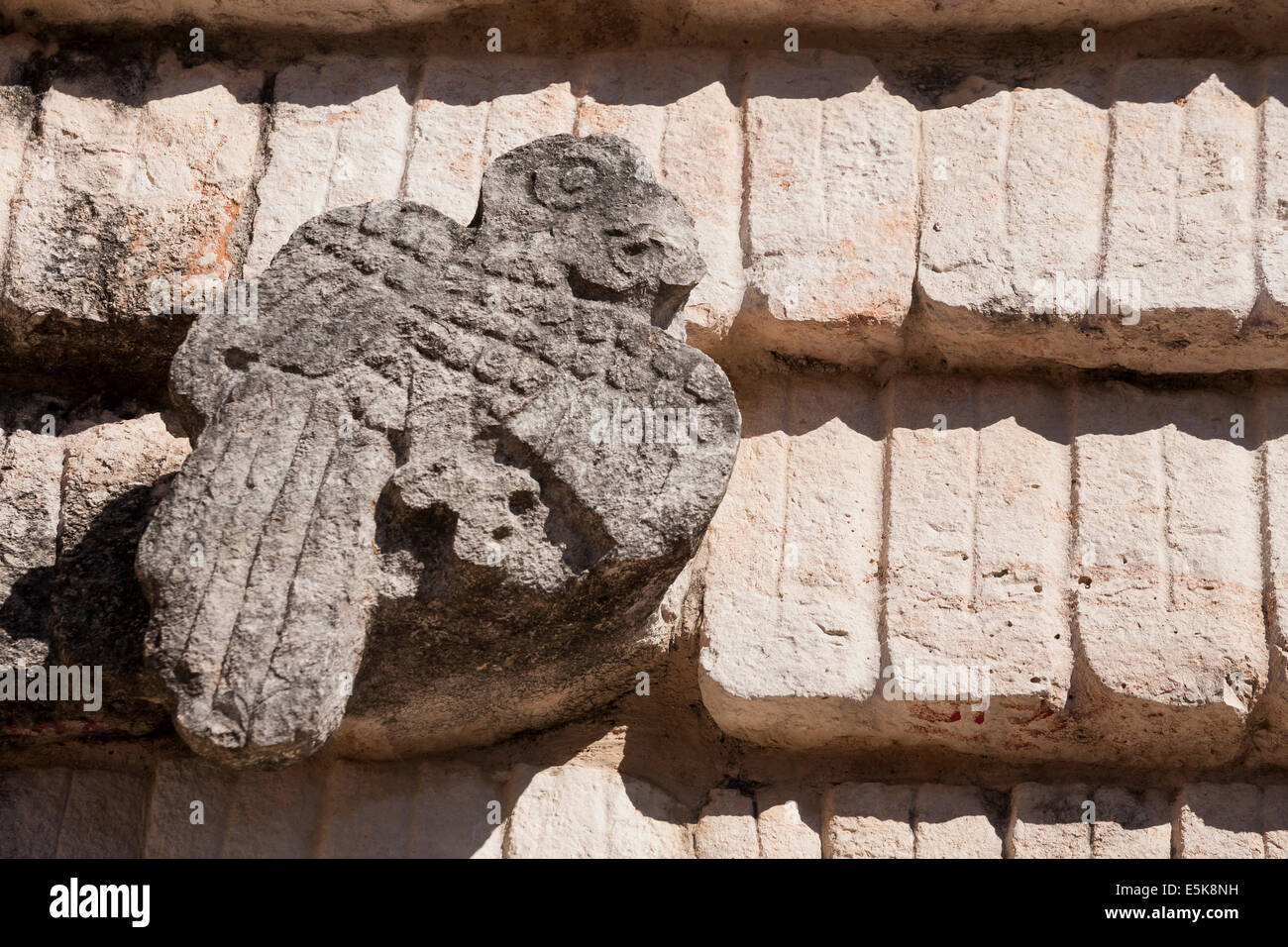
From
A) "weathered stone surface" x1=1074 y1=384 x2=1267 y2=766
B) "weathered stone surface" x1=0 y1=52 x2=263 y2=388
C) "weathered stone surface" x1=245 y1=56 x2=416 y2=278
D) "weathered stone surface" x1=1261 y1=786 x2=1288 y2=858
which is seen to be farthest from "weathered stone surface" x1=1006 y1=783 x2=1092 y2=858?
"weathered stone surface" x1=0 y1=52 x2=263 y2=388

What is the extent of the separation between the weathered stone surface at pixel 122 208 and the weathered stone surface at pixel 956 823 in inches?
74.2

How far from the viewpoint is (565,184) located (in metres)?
2.71

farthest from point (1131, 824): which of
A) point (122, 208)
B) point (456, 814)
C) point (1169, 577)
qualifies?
point (122, 208)

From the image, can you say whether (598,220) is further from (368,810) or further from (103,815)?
(103,815)

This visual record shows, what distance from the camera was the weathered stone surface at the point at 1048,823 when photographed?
2695mm

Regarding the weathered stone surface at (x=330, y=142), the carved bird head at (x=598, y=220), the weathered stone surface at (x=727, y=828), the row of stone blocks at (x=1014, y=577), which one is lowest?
the weathered stone surface at (x=727, y=828)

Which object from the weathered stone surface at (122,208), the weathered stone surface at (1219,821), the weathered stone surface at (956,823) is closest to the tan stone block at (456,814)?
the weathered stone surface at (956,823)

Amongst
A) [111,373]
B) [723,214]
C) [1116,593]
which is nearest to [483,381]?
[723,214]

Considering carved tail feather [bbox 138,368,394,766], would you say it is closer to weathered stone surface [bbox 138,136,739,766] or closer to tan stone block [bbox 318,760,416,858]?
weathered stone surface [bbox 138,136,739,766]

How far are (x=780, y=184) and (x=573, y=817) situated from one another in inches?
57.8

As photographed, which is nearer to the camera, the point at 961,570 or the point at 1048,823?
the point at 1048,823

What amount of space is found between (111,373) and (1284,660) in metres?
2.57

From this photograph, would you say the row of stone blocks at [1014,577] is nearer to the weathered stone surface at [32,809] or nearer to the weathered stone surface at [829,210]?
the weathered stone surface at [829,210]

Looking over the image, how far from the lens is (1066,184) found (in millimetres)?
3066
